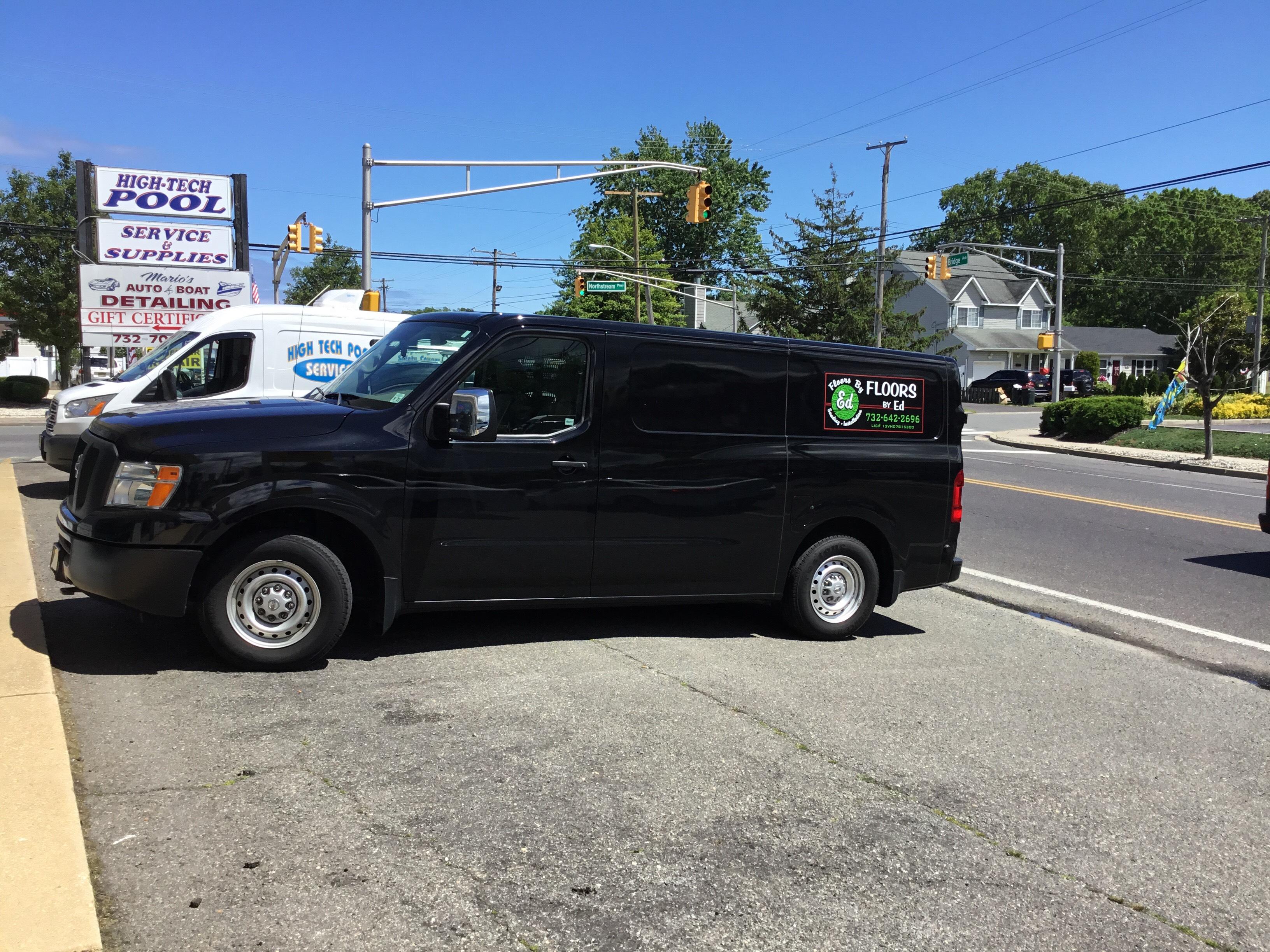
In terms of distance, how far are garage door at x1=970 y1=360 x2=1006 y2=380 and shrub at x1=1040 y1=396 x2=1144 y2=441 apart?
137 ft

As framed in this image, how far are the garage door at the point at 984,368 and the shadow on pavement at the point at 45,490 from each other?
66.4m

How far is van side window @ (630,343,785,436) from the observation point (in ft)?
20.3

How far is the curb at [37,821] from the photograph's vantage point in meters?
2.96

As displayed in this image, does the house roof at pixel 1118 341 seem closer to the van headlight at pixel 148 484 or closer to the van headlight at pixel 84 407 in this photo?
the van headlight at pixel 84 407

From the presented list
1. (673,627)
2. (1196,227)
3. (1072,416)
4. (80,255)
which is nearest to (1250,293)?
(1196,227)

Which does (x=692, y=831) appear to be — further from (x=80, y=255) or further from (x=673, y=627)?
(x=80, y=255)

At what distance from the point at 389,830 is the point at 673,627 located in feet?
11.4

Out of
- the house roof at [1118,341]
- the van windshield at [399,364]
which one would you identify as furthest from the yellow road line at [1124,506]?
the house roof at [1118,341]

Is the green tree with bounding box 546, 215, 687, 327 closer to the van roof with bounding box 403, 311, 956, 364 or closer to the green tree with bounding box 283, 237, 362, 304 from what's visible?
the green tree with bounding box 283, 237, 362, 304

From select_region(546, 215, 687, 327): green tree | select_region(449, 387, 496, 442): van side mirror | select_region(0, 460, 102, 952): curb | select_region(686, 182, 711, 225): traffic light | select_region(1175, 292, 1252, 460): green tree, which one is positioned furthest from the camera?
select_region(546, 215, 687, 327): green tree

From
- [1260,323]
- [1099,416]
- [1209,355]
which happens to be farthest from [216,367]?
[1260,323]

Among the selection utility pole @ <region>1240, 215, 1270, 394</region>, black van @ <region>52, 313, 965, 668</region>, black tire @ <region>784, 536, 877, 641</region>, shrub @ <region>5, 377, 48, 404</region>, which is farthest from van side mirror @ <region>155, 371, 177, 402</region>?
utility pole @ <region>1240, 215, 1270, 394</region>

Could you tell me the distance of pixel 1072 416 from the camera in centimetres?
3138

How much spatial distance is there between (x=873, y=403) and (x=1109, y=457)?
22.0 m
